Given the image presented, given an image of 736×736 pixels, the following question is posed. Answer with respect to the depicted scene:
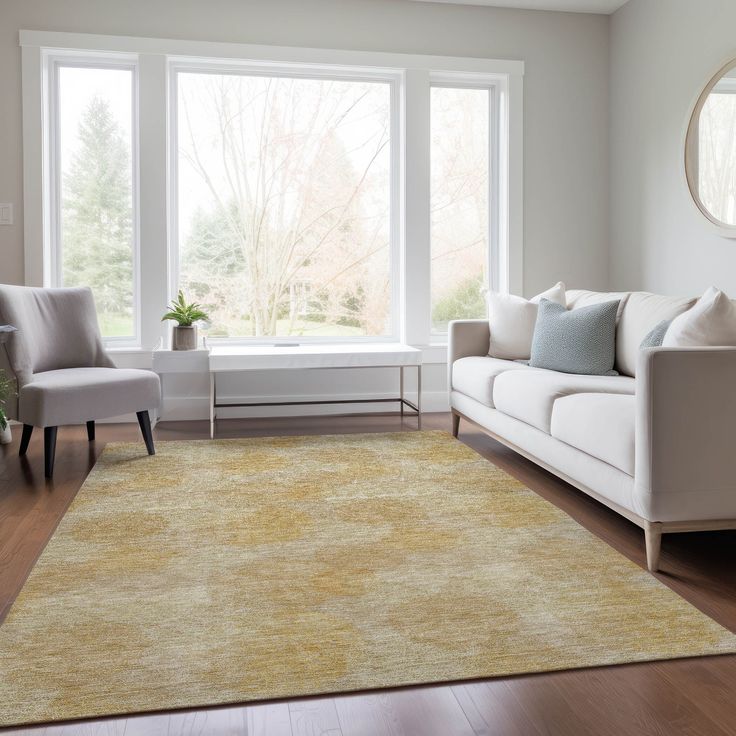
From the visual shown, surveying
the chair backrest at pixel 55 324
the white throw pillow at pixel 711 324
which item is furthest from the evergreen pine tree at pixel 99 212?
the white throw pillow at pixel 711 324

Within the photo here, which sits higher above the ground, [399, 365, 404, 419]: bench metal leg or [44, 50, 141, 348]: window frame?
[44, 50, 141, 348]: window frame

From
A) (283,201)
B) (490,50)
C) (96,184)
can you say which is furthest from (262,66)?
(490,50)

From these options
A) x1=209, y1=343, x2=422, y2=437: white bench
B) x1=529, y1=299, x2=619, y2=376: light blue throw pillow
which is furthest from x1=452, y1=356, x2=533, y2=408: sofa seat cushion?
x1=209, y1=343, x2=422, y2=437: white bench

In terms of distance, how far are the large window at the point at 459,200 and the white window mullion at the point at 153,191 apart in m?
1.80

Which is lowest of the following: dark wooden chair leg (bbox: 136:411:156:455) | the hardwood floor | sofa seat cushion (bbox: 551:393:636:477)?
the hardwood floor

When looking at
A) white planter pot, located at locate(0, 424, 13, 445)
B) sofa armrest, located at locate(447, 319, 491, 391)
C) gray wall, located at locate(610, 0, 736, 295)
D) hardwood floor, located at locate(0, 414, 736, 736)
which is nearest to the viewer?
hardwood floor, located at locate(0, 414, 736, 736)

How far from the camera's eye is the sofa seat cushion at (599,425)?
2381 mm

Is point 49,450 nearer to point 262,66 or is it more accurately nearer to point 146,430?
point 146,430

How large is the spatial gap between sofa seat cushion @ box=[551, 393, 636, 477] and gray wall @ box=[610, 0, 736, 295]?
1837mm

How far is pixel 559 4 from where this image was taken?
5133mm

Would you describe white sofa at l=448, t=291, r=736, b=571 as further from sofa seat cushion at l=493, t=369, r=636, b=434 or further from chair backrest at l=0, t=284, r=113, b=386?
chair backrest at l=0, t=284, r=113, b=386

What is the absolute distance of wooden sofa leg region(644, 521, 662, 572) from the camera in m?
2.26

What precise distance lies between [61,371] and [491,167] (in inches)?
125

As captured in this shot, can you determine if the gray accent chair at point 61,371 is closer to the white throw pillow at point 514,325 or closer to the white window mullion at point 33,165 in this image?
the white window mullion at point 33,165
